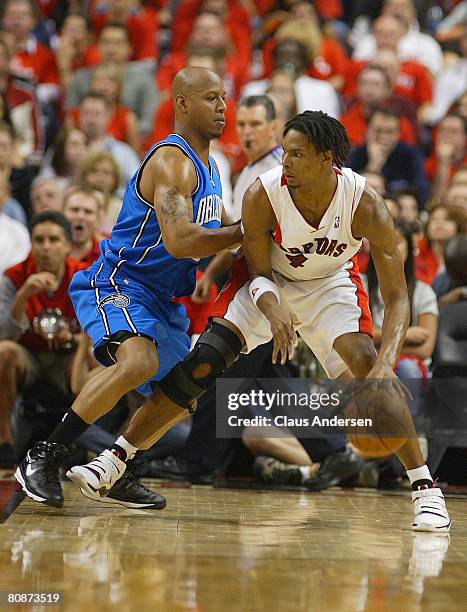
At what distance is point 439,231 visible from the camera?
7211mm

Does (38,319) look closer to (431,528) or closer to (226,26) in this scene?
(431,528)

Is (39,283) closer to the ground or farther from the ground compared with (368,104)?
closer to the ground

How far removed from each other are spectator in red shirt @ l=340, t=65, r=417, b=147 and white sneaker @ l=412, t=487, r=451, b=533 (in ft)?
17.1

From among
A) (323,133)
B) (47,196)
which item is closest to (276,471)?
(323,133)

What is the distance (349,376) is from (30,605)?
2.35 meters

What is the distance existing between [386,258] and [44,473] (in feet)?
5.45

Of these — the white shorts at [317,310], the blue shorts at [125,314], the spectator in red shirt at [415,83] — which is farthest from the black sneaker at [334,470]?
the spectator in red shirt at [415,83]

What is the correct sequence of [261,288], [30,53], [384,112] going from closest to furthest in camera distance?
[261,288]
[384,112]
[30,53]

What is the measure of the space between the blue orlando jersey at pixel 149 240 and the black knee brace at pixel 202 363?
12.1 inches

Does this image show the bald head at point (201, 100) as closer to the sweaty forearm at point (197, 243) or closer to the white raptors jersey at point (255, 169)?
the sweaty forearm at point (197, 243)

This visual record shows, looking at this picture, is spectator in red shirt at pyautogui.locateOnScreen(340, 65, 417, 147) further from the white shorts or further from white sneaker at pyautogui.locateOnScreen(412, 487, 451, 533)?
white sneaker at pyautogui.locateOnScreen(412, 487, 451, 533)

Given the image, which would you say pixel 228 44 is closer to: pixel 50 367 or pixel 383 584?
pixel 50 367

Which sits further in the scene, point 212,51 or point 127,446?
point 212,51

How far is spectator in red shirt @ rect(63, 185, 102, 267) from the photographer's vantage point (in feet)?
21.1
